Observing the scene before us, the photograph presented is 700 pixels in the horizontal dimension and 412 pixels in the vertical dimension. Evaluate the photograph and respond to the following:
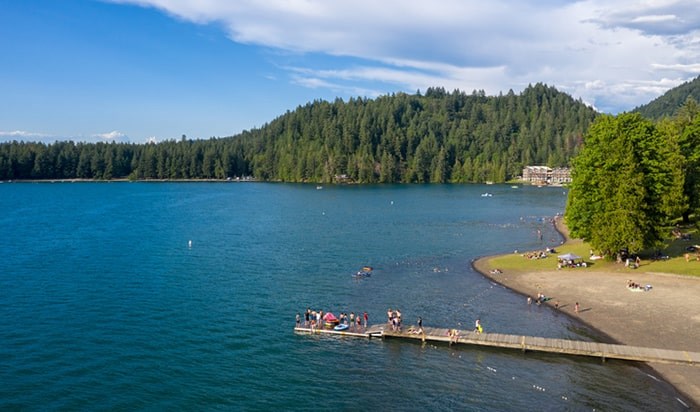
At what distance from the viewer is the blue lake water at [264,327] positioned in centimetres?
3734

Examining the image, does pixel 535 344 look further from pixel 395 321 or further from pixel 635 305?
pixel 635 305

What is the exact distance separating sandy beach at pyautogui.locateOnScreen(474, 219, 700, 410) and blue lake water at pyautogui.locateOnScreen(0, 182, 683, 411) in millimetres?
2010

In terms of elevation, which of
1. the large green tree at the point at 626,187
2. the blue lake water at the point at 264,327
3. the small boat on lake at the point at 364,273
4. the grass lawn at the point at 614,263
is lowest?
the blue lake water at the point at 264,327

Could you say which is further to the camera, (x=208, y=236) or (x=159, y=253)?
(x=208, y=236)

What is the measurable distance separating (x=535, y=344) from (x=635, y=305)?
15845 mm

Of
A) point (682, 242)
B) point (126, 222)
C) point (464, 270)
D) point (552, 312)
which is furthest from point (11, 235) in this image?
point (682, 242)

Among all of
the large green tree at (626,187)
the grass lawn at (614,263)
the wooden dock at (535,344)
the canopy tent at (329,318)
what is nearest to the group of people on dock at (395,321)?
the wooden dock at (535,344)

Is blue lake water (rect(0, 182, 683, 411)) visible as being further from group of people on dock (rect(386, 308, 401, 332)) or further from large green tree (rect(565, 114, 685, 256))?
large green tree (rect(565, 114, 685, 256))

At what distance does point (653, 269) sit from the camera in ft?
217

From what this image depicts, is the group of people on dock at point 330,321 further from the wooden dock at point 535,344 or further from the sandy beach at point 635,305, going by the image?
the sandy beach at point 635,305

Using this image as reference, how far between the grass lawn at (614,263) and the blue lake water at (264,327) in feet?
20.1

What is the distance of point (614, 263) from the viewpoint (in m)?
71.0

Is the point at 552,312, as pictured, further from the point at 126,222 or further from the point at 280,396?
the point at 126,222

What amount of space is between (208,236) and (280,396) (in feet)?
247
